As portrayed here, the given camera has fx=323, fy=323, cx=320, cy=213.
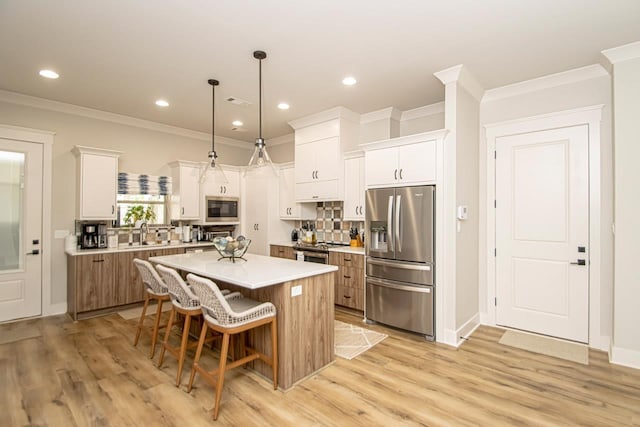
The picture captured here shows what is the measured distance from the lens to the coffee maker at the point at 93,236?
4.55m

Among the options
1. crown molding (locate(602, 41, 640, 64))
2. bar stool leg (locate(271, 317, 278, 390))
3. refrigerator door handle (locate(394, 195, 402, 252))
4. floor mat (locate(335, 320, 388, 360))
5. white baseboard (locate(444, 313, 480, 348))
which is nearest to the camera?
bar stool leg (locate(271, 317, 278, 390))

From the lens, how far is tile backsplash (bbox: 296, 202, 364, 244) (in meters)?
5.32

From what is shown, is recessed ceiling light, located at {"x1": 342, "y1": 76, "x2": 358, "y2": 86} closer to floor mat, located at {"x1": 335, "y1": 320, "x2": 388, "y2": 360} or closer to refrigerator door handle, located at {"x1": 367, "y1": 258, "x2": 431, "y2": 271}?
refrigerator door handle, located at {"x1": 367, "y1": 258, "x2": 431, "y2": 271}

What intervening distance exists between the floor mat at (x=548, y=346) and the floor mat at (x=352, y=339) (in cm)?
137

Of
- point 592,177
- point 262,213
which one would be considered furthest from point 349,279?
point 592,177

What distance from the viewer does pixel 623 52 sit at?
293cm

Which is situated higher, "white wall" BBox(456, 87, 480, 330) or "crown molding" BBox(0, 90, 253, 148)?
"crown molding" BBox(0, 90, 253, 148)

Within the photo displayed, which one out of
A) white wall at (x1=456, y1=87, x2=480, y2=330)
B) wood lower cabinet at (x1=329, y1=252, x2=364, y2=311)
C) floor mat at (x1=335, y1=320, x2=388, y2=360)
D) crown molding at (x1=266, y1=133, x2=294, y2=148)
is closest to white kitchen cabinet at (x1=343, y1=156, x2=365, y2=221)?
wood lower cabinet at (x1=329, y1=252, x2=364, y2=311)

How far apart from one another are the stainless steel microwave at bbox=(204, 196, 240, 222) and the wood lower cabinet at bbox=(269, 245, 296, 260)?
108 centimetres

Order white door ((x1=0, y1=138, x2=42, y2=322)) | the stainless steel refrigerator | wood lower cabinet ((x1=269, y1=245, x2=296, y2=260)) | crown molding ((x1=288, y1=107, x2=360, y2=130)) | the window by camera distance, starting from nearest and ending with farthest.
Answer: the stainless steel refrigerator
white door ((x1=0, y1=138, x2=42, y2=322))
crown molding ((x1=288, y1=107, x2=360, y2=130))
the window
wood lower cabinet ((x1=269, y1=245, x2=296, y2=260))

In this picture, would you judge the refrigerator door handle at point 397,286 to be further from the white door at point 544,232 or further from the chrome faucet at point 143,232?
the chrome faucet at point 143,232

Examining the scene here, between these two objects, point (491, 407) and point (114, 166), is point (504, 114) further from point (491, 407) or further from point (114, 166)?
point (114, 166)

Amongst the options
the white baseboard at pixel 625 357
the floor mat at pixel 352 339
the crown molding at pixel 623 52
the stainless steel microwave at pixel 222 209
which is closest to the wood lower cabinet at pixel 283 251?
the stainless steel microwave at pixel 222 209

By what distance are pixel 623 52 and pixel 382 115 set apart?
2571 millimetres
